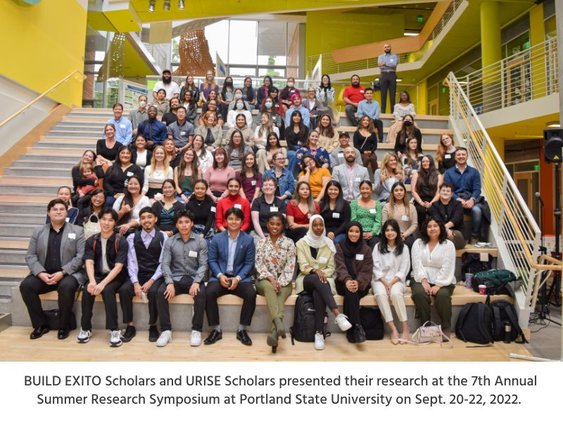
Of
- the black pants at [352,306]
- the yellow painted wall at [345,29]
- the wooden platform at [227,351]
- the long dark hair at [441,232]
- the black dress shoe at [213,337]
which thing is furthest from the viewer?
the yellow painted wall at [345,29]

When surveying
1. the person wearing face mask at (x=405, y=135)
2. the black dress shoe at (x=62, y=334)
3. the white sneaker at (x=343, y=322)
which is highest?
the person wearing face mask at (x=405, y=135)

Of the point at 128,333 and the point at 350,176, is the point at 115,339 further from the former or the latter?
the point at 350,176

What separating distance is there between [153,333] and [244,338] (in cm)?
89

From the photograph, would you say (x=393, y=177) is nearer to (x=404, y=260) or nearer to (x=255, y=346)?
(x=404, y=260)

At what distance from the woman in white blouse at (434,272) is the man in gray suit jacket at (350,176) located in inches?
59.2

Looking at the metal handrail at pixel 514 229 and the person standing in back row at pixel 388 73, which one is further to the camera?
the person standing in back row at pixel 388 73

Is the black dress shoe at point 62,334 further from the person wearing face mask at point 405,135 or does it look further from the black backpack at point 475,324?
the person wearing face mask at point 405,135

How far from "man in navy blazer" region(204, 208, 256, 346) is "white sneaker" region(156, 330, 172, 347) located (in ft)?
1.19

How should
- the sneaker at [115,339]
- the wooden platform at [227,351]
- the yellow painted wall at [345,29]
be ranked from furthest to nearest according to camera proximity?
the yellow painted wall at [345,29], the sneaker at [115,339], the wooden platform at [227,351]

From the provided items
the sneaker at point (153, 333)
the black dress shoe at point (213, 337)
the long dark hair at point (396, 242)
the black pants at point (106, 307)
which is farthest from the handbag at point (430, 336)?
the black pants at point (106, 307)

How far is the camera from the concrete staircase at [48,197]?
411 centimetres

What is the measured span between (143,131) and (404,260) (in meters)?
4.90

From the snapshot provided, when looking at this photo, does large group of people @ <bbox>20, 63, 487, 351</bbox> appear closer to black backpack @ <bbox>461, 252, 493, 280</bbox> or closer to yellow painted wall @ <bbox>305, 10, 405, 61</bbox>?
black backpack @ <bbox>461, 252, 493, 280</bbox>

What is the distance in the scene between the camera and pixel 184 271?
4.16 meters
